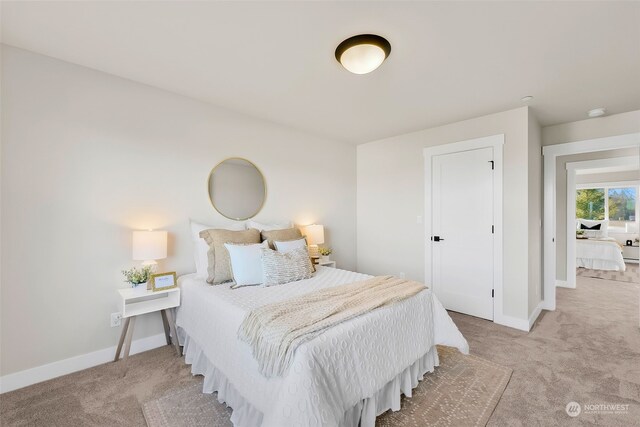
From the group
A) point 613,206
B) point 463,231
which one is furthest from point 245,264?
point 613,206

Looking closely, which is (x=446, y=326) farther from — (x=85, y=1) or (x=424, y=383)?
(x=85, y=1)

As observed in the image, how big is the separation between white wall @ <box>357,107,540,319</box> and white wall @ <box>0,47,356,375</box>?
2.41 m

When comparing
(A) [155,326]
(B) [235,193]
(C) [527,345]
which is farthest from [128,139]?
(C) [527,345]

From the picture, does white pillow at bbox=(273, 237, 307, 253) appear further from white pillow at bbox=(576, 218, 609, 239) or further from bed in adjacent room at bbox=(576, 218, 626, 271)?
white pillow at bbox=(576, 218, 609, 239)

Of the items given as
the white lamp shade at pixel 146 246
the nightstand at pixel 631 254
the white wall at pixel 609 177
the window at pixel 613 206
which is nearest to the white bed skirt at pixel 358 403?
the white lamp shade at pixel 146 246

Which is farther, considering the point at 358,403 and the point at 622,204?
the point at 622,204

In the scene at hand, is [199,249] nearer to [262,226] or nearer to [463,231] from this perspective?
[262,226]

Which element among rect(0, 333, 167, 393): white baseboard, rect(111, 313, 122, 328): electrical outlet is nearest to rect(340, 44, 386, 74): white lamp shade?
rect(111, 313, 122, 328): electrical outlet

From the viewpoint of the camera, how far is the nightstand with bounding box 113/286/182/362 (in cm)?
229

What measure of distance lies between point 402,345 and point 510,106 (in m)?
2.81

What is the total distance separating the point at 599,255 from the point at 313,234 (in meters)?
6.56

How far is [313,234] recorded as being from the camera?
12.4 ft

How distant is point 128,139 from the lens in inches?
100.0

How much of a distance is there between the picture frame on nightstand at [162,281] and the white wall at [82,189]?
1.11 feet
